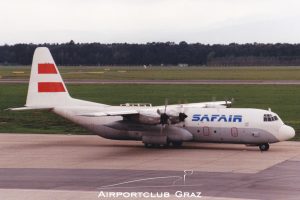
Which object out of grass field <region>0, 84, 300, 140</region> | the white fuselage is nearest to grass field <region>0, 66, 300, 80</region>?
grass field <region>0, 84, 300, 140</region>

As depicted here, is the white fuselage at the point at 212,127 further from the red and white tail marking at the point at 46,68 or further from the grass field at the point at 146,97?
the grass field at the point at 146,97

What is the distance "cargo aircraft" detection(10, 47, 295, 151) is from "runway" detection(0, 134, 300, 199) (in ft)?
2.84

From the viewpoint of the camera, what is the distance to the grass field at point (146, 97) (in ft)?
190

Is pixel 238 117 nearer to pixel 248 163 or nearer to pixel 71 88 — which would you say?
pixel 248 163

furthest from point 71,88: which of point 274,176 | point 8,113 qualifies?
point 274,176

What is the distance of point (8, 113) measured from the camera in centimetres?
6738

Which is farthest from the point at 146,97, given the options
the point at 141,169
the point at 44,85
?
the point at 141,169

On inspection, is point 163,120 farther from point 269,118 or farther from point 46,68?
point 46,68

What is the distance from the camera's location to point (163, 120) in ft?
132

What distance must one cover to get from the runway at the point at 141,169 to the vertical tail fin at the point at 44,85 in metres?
3.02

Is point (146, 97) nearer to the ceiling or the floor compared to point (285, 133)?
nearer to the ceiling

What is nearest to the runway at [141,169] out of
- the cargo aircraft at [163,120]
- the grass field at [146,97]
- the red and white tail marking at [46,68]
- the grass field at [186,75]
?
the cargo aircraft at [163,120]

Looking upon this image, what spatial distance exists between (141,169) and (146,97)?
51158 mm

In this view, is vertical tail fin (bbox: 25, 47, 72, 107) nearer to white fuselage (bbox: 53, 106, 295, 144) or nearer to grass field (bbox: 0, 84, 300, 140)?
white fuselage (bbox: 53, 106, 295, 144)
